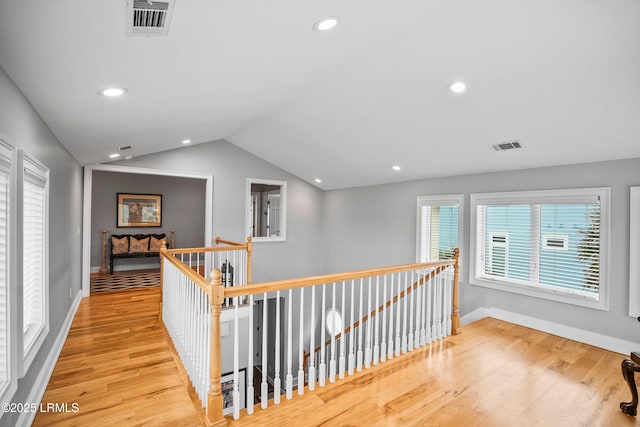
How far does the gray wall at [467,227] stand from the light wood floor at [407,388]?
1.41 feet

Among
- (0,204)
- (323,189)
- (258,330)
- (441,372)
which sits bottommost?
(258,330)

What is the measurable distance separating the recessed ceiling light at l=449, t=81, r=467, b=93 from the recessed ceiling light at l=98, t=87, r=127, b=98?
2.86 m

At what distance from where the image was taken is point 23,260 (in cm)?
223

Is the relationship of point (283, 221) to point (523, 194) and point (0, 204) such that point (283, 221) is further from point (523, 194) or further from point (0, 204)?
point (0, 204)

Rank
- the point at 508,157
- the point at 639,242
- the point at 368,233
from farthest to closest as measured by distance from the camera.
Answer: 1. the point at 368,233
2. the point at 508,157
3. the point at 639,242

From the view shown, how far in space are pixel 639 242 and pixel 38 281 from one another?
5.85 m

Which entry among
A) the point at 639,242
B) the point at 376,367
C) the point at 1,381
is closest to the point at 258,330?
the point at 376,367

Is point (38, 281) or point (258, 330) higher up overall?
point (38, 281)

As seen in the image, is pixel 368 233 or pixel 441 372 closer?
pixel 441 372

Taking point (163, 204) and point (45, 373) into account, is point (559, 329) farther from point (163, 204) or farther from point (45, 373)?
point (163, 204)

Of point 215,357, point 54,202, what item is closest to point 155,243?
point 54,202

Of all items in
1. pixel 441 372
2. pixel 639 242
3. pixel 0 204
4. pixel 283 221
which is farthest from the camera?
pixel 283 221

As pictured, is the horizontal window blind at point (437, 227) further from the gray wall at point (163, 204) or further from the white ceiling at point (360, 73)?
the gray wall at point (163, 204)

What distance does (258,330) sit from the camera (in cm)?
749
